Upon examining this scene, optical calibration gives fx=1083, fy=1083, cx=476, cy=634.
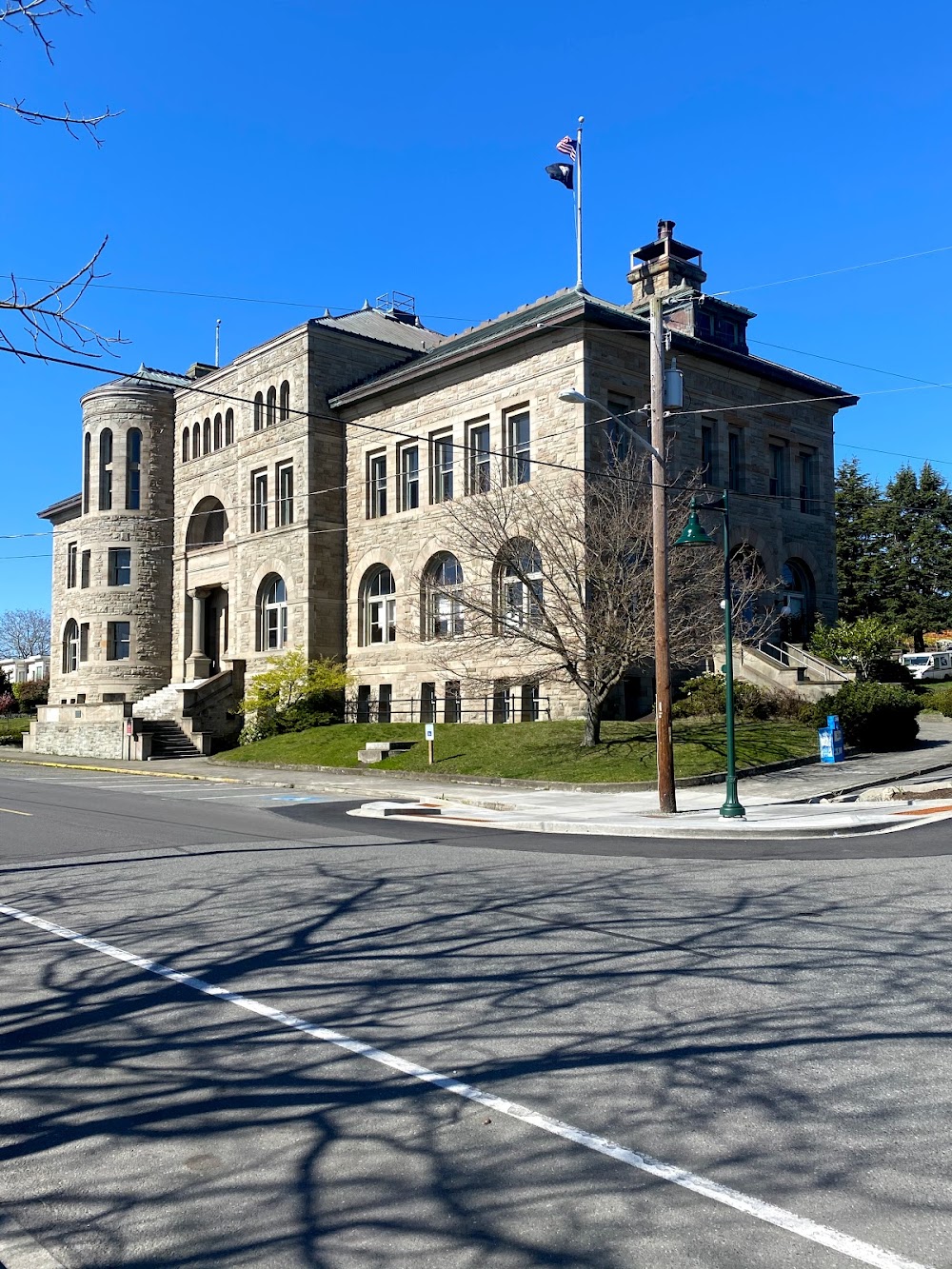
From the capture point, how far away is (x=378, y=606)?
142 ft

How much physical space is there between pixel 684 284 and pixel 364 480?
1487cm

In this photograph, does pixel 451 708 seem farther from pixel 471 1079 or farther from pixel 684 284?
pixel 471 1079

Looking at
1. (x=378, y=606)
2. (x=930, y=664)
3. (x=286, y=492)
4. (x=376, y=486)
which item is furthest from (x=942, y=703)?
(x=286, y=492)

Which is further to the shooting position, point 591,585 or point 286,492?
point 286,492

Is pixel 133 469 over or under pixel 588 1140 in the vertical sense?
over

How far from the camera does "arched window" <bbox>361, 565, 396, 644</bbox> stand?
1681 inches

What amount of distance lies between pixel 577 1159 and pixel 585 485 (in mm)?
25612

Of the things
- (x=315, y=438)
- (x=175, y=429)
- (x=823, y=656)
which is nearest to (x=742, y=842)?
(x=823, y=656)

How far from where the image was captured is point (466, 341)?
134 ft

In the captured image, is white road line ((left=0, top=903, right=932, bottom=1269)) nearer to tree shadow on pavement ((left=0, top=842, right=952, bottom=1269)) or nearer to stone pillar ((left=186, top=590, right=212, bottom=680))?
tree shadow on pavement ((left=0, top=842, right=952, bottom=1269))

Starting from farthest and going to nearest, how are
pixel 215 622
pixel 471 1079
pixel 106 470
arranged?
pixel 106 470 < pixel 215 622 < pixel 471 1079

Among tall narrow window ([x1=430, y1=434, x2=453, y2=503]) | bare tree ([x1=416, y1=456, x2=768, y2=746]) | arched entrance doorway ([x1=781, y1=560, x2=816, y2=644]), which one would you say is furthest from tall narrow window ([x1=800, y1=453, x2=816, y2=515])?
tall narrow window ([x1=430, y1=434, x2=453, y2=503])

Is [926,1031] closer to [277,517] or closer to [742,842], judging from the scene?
[742,842]

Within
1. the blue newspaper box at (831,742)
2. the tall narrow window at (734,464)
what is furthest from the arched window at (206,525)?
the blue newspaper box at (831,742)
